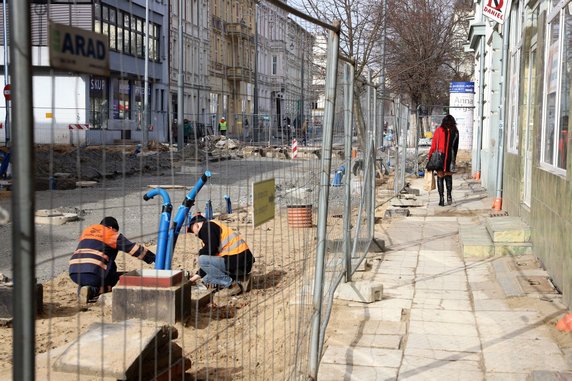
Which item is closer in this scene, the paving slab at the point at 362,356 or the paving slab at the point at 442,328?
the paving slab at the point at 362,356

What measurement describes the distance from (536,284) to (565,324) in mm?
1509

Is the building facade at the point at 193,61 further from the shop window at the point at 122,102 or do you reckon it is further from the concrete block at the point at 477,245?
the concrete block at the point at 477,245

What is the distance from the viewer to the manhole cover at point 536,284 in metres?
6.91

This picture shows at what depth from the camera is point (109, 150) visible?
2729 millimetres

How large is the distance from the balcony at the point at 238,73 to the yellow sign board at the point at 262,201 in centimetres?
60

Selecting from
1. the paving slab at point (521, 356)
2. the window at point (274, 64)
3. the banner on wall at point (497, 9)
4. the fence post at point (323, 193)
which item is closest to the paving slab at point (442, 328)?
the paving slab at point (521, 356)

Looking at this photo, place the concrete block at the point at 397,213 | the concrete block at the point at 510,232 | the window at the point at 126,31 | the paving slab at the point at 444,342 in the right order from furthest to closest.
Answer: the concrete block at the point at 397,213 → the concrete block at the point at 510,232 → the paving slab at the point at 444,342 → the window at the point at 126,31

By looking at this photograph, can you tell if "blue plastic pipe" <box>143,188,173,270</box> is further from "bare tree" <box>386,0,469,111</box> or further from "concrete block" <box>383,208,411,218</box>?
"bare tree" <box>386,0,469,111</box>

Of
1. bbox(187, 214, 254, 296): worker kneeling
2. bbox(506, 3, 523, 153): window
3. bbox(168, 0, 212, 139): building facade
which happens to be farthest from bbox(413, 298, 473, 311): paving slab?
bbox(506, 3, 523, 153): window

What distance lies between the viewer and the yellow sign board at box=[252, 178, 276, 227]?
3.95 meters

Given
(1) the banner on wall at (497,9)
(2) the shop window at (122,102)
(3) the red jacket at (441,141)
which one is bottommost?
(3) the red jacket at (441,141)

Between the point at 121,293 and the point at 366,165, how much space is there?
4129mm

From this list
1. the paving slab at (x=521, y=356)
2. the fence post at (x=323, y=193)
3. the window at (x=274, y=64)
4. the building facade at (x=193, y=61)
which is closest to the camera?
the building facade at (x=193, y=61)

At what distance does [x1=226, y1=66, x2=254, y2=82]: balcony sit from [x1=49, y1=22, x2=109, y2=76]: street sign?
1457 mm
